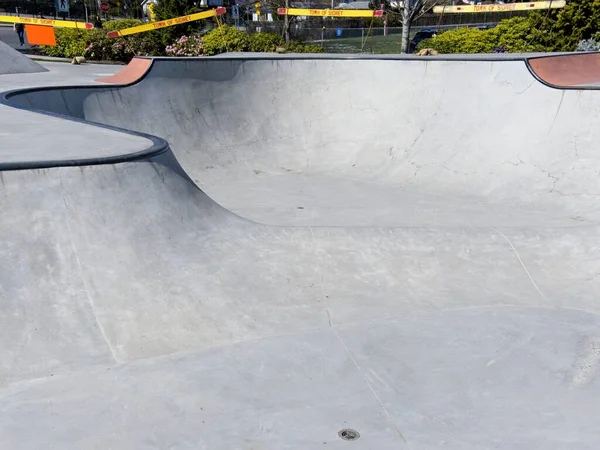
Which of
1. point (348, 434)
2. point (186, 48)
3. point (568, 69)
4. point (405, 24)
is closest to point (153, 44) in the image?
point (186, 48)

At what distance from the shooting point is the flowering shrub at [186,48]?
2294 cm

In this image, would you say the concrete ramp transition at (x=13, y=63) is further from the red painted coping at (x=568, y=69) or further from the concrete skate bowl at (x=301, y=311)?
the red painted coping at (x=568, y=69)

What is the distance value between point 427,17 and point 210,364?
48682 millimetres

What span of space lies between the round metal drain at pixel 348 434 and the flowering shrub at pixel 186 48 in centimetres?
2141

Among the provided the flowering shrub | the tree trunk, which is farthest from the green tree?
the flowering shrub

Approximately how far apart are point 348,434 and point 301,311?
1700 mm

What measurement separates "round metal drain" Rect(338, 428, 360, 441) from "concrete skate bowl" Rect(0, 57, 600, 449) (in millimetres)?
50

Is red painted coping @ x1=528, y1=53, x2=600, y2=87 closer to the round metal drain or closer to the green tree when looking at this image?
the green tree

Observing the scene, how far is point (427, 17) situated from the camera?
156 ft

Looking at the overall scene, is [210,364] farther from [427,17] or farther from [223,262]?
[427,17]

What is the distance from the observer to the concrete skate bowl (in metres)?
3.88

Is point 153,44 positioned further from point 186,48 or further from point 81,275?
point 81,275

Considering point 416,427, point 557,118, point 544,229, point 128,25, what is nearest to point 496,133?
point 557,118

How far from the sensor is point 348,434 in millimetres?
3746
